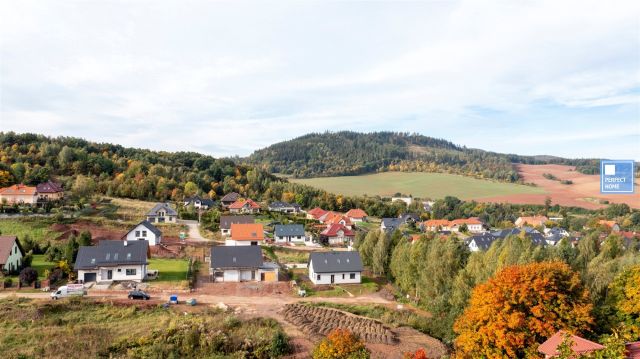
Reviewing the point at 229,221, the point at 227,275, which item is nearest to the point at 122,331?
the point at 227,275

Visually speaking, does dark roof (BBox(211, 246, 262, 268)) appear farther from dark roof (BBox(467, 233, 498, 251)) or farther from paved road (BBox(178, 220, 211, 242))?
dark roof (BBox(467, 233, 498, 251))

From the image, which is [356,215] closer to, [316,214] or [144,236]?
[316,214]

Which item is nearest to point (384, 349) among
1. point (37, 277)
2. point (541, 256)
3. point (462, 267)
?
point (462, 267)

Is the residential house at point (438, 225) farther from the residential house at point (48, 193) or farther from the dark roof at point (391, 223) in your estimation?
the residential house at point (48, 193)

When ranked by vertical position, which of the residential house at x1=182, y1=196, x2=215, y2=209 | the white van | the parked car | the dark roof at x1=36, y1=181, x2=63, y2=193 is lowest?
the parked car

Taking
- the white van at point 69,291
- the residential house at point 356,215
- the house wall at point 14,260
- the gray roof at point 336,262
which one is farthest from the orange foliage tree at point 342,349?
the residential house at point 356,215

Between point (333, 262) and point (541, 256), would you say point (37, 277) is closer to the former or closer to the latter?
point (333, 262)

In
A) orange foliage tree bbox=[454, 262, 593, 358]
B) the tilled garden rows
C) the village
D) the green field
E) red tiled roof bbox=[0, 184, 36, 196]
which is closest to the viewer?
orange foliage tree bbox=[454, 262, 593, 358]

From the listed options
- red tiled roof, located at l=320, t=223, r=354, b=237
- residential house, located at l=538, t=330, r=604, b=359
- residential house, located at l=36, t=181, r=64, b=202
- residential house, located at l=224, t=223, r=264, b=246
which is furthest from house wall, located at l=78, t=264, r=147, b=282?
residential house, located at l=36, t=181, r=64, b=202
